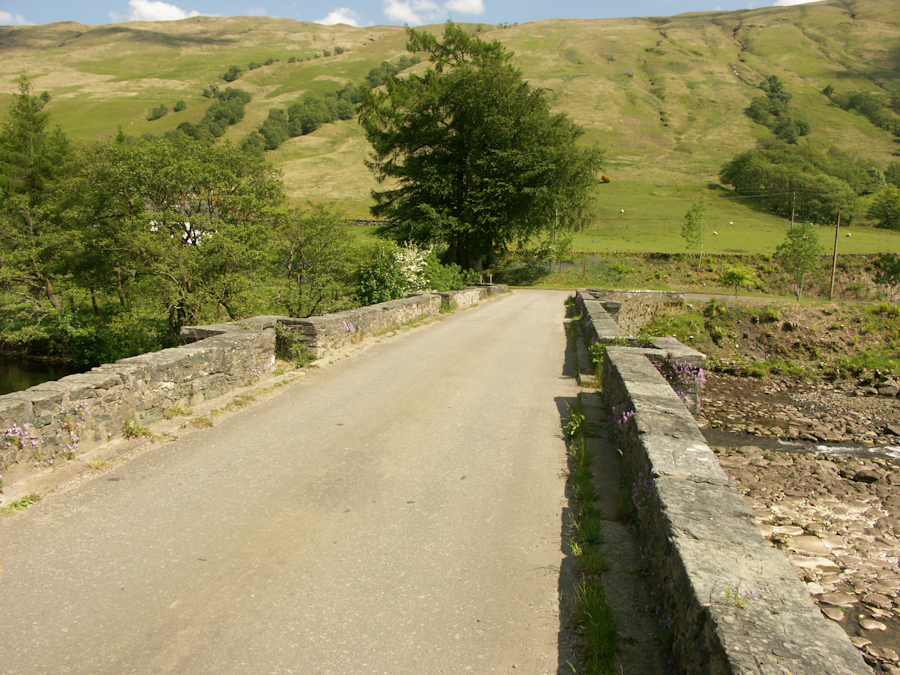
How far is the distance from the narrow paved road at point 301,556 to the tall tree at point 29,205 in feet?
70.1

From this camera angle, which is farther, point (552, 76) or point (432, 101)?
point (552, 76)

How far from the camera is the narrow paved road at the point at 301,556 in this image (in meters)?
2.79

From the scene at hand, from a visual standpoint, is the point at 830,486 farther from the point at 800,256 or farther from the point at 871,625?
the point at 800,256

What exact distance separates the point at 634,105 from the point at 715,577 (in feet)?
485

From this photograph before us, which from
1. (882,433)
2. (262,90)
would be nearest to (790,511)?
(882,433)

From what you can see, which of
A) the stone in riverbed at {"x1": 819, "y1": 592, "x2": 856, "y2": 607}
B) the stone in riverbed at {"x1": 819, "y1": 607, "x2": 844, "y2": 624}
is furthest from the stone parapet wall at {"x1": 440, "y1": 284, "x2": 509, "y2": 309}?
the stone in riverbed at {"x1": 819, "y1": 607, "x2": 844, "y2": 624}

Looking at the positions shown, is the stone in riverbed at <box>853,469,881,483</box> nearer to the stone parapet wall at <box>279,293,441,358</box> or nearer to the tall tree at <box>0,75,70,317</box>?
the stone parapet wall at <box>279,293,441,358</box>

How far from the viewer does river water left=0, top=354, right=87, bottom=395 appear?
64.5 feet

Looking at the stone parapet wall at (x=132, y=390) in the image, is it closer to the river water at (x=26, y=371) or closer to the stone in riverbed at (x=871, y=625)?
the stone in riverbed at (x=871, y=625)

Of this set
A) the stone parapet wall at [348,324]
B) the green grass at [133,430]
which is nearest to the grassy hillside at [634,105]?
the stone parapet wall at [348,324]

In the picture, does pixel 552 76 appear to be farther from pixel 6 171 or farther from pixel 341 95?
pixel 6 171

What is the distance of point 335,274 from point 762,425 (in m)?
13.9

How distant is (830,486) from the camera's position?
755 centimetres

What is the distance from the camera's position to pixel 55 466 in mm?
4641
